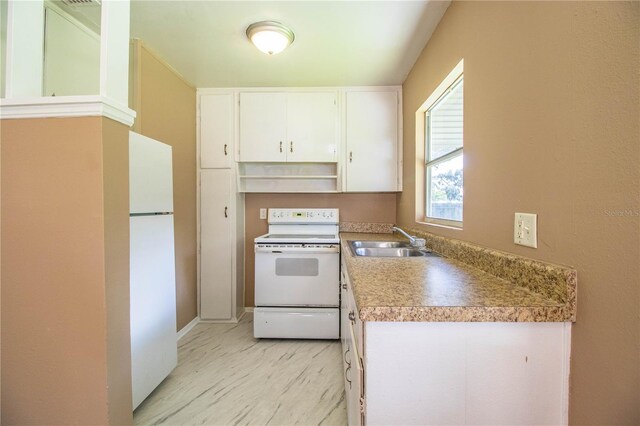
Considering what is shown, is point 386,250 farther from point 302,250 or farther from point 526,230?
point 526,230

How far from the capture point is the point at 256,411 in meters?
1.52

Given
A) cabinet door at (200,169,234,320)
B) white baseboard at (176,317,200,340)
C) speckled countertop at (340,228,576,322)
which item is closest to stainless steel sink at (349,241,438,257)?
speckled countertop at (340,228,576,322)

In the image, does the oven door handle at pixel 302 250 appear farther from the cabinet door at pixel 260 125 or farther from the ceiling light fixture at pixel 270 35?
the ceiling light fixture at pixel 270 35

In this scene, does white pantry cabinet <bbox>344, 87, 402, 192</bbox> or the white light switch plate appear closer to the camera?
the white light switch plate

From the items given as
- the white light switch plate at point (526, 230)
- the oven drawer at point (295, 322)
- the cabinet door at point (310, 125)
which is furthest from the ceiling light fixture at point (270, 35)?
the oven drawer at point (295, 322)

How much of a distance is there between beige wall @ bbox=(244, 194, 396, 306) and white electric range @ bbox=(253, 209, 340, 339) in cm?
69

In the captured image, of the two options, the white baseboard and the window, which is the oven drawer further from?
the window

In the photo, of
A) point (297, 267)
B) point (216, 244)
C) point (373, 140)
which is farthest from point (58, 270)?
point (373, 140)

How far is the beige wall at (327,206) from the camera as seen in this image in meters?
2.94

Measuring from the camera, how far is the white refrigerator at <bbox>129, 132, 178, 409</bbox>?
1431mm

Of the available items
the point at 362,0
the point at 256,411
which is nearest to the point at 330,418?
the point at 256,411

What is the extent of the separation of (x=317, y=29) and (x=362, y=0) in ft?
1.18

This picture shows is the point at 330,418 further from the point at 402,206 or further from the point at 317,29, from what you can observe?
the point at 317,29

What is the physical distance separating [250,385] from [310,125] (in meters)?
2.23
